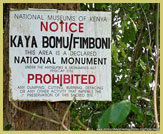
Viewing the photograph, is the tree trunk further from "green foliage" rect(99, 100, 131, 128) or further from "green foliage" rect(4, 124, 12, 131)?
"green foliage" rect(99, 100, 131, 128)

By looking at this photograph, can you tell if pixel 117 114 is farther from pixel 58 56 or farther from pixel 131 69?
pixel 131 69

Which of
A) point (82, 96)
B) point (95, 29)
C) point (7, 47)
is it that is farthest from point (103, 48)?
point (7, 47)

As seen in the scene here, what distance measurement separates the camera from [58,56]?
1.72 m

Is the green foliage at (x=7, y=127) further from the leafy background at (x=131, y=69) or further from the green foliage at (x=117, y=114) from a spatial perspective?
the leafy background at (x=131, y=69)

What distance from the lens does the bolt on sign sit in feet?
5.53

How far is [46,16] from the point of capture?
1.74m

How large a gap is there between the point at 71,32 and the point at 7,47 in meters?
0.34

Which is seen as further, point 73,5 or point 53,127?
point 73,5

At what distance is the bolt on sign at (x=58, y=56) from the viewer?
5.53ft

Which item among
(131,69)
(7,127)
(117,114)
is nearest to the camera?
(117,114)

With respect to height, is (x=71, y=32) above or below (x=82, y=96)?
above

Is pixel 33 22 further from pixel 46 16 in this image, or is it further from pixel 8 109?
pixel 8 109

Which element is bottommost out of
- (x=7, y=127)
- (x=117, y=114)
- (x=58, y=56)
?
(x=7, y=127)

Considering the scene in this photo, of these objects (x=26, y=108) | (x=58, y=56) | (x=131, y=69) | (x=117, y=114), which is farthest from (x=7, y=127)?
(x=131, y=69)
